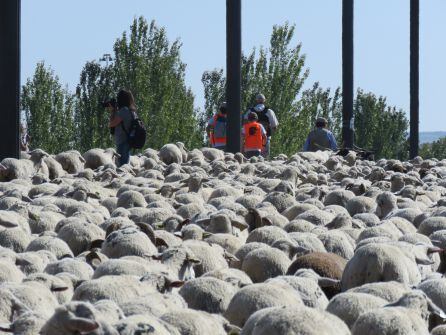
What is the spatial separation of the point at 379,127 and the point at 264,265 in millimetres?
59089

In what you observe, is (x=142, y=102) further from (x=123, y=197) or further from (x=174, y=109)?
(x=123, y=197)

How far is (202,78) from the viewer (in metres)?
56.4

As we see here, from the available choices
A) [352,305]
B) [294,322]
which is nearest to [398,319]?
[352,305]

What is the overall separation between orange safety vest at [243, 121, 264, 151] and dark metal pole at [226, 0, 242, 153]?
0.20 metres

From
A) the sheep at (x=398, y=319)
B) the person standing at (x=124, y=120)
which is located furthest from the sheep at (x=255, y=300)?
the person standing at (x=124, y=120)

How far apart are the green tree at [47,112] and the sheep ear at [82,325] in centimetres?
4768

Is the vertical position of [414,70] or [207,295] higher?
[414,70]

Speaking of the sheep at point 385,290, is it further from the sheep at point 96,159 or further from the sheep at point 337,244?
the sheep at point 96,159

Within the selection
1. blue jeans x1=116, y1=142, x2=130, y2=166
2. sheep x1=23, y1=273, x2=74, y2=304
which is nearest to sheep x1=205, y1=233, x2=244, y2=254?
sheep x1=23, y1=273, x2=74, y2=304

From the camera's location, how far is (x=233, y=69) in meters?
23.1

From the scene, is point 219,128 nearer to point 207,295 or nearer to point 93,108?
point 207,295

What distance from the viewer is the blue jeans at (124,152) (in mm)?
18469

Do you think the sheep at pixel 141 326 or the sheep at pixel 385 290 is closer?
the sheep at pixel 141 326

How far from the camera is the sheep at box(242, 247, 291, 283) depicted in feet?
24.4
